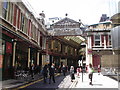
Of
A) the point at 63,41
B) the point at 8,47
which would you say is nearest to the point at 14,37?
the point at 8,47

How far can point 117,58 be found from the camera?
16.6m

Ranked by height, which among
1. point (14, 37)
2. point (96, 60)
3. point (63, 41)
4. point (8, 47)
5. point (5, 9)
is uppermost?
point (5, 9)

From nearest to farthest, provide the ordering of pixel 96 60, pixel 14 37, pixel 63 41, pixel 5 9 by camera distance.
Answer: pixel 5 9, pixel 14 37, pixel 96 60, pixel 63 41

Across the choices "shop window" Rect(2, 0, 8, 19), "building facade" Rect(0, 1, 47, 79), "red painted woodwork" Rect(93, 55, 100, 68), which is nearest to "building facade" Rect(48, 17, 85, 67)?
"red painted woodwork" Rect(93, 55, 100, 68)

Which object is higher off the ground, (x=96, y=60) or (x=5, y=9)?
(x=5, y=9)

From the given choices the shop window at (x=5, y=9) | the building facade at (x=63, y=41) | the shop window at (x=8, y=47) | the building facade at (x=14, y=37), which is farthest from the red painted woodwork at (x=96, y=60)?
the shop window at (x=5, y=9)

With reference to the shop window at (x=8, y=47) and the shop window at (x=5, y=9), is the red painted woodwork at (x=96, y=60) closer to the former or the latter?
the shop window at (x=8, y=47)

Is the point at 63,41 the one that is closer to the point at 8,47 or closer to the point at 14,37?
the point at 14,37

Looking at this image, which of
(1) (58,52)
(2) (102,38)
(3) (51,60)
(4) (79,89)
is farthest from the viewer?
(1) (58,52)

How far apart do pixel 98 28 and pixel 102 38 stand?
219cm

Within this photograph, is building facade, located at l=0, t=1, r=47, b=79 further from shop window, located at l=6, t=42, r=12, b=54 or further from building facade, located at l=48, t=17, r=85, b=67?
building facade, located at l=48, t=17, r=85, b=67

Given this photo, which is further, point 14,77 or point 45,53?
point 45,53

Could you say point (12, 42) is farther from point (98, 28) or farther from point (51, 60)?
point (98, 28)

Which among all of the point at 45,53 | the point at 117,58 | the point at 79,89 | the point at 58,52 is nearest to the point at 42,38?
the point at 45,53
